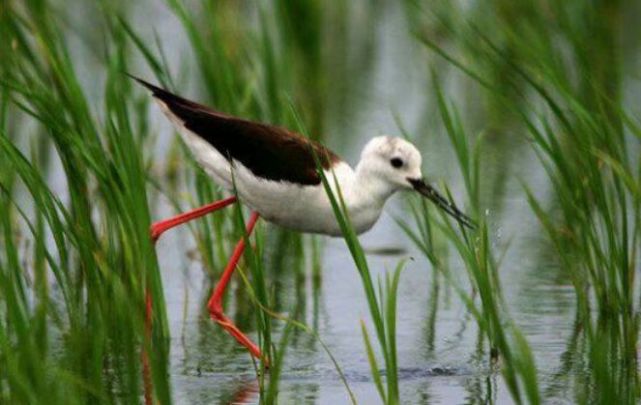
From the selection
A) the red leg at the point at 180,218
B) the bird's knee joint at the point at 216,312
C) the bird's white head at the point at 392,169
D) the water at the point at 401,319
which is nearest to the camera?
the water at the point at 401,319

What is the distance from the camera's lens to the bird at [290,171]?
654cm

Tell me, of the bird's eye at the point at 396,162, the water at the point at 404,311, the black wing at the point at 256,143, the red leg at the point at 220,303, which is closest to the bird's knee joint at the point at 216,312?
the red leg at the point at 220,303

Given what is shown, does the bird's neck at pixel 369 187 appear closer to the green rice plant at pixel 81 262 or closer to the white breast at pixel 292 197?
the white breast at pixel 292 197

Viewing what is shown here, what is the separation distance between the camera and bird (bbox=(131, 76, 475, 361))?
654cm

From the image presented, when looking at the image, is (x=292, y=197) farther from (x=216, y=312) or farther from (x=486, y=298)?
(x=486, y=298)

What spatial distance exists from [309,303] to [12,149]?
244cm

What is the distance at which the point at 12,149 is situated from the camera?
5.23 metres

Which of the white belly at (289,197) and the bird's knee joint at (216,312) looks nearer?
the white belly at (289,197)

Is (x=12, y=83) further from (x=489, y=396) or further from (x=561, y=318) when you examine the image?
(x=561, y=318)

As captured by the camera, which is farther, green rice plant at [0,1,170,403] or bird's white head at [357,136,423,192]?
bird's white head at [357,136,423,192]

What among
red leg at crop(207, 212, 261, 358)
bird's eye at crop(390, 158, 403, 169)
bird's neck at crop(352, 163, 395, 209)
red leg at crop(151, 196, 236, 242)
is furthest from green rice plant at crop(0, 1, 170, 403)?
bird's eye at crop(390, 158, 403, 169)

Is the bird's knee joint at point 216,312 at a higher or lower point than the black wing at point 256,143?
lower

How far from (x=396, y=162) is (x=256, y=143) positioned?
1.65 feet

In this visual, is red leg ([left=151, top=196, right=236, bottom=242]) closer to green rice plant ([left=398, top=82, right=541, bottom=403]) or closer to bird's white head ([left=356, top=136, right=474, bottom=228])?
bird's white head ([left=356, top=136, right=474, bottom=228])
